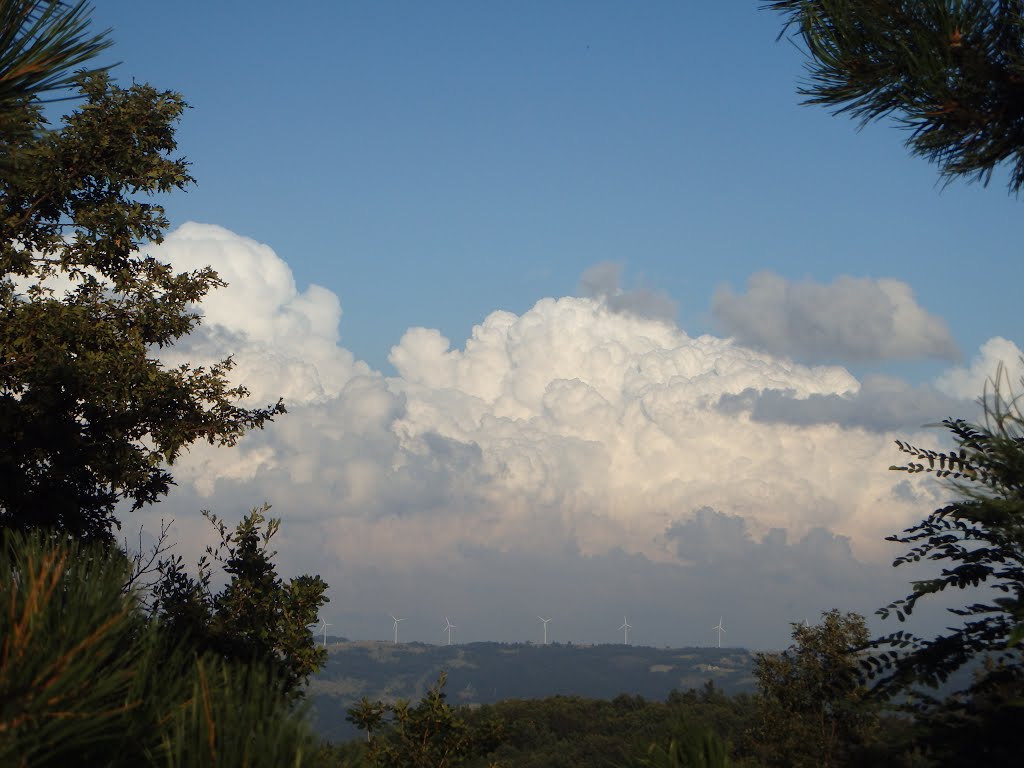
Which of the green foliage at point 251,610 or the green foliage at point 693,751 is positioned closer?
the green foliage at point 693,751

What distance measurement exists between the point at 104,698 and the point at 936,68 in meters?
7.95

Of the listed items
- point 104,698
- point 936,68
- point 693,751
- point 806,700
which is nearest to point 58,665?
point 104,698

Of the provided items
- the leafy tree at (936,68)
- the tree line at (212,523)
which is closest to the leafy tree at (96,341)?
the tree line at (212,523)

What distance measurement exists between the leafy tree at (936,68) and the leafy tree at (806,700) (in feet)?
52.9

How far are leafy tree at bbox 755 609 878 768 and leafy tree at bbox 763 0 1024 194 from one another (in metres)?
16.1

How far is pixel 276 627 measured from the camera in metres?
14.8

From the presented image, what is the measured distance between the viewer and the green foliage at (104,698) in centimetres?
291

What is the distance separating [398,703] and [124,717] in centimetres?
1158

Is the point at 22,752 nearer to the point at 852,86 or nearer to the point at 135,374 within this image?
the point at 852,86

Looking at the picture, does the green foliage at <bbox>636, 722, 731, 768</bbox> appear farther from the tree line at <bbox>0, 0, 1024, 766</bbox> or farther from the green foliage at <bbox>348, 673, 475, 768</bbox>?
the green foliage at <bbox>348, 673, 475, 768</bbox>

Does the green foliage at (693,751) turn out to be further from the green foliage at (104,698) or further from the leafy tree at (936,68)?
the leafy tree at (936,68)

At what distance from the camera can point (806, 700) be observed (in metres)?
24.1

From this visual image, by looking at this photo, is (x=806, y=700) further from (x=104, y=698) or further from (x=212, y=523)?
(x=104, y=698)

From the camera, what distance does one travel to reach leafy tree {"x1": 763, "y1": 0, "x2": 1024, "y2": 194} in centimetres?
824
